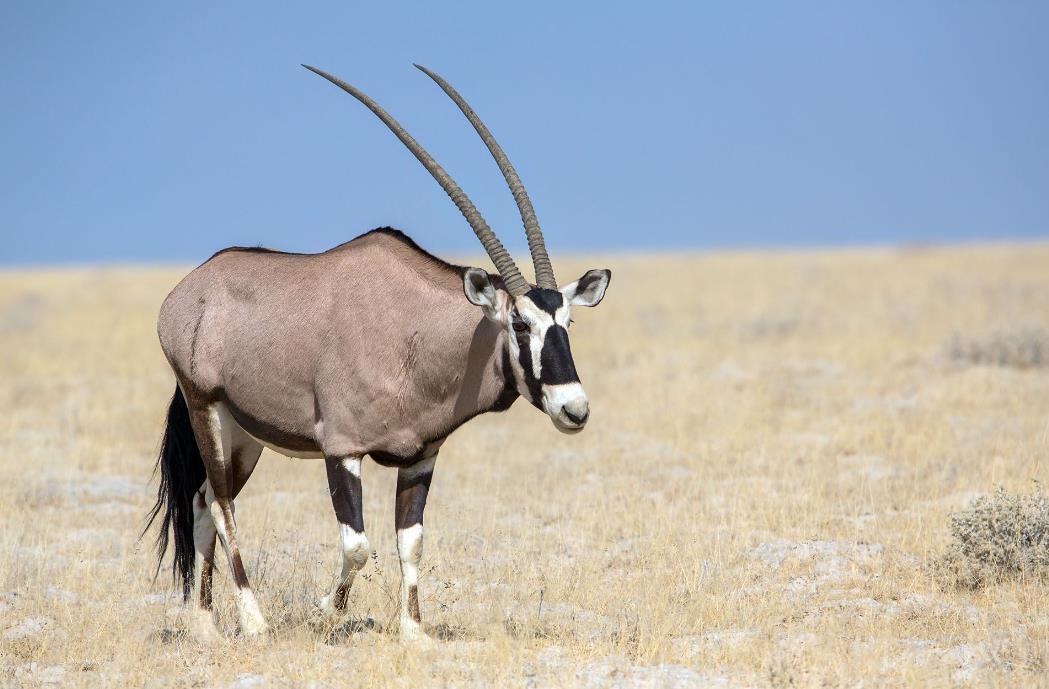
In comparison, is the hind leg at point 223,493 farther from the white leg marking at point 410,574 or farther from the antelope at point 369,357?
the white leg marking at point 410,574

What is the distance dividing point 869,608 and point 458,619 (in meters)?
2.40

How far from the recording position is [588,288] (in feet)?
21.2

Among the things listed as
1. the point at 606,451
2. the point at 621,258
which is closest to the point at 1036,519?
the point at 606,451

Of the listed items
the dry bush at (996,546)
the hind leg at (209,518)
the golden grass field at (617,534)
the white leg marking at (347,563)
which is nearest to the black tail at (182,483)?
the hind leg at (209,518)

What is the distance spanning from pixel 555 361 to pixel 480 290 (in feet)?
1.82

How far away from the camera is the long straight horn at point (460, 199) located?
20.6 ft

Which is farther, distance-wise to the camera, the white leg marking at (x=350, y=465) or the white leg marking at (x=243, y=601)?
the white leg marking at (x=243, y=601)

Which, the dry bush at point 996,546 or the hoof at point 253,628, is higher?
the dry bush at point 996,546

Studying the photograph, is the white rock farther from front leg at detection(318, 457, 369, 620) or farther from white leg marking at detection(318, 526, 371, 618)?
front leg at detection(318, 457, 369, 620)

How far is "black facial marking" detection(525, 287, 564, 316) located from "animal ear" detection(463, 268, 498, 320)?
19cm

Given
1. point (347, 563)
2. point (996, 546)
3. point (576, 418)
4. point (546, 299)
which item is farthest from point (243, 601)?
point (996, 546)

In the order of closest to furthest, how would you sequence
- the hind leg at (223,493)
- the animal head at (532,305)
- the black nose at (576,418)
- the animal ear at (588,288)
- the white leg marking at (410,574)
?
the black nose at (576,418) < the animal head at (532,305) < the animal ear at (588,288) < the white leg marking at (410,574) < the hind leg at (223,493)

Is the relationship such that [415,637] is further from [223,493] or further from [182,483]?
[182,483]

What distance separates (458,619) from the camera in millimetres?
7203
